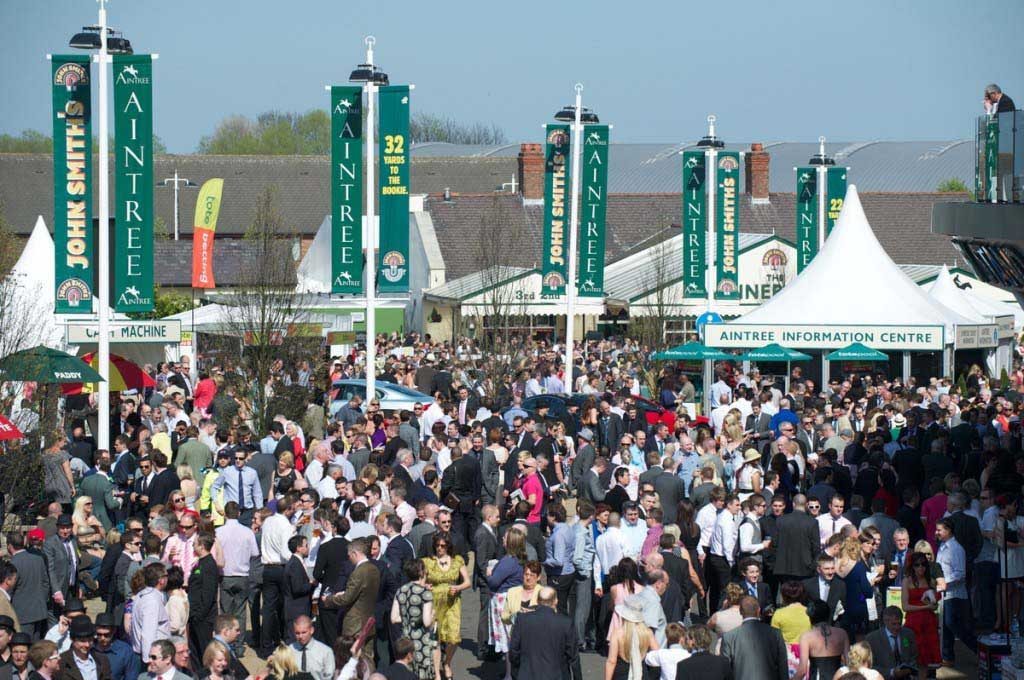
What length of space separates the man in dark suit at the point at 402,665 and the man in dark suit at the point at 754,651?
6.62 ft

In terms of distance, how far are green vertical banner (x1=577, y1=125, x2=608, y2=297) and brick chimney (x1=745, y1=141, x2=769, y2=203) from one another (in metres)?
30.1

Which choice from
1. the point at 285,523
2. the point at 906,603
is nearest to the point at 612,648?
the point at 906,603

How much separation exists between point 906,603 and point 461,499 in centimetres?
545

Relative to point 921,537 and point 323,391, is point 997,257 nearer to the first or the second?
point 921,537

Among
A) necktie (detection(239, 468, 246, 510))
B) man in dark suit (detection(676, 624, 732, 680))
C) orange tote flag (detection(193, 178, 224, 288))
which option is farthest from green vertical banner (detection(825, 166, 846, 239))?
man in dark suit (detection(676, 624, 732, 680))

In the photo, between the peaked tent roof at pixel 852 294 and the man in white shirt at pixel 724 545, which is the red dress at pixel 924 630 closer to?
the man in white shirt at pixel 724 545

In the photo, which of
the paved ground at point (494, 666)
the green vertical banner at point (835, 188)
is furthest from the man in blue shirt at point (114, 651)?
the green vertical banner at point (835, 188)

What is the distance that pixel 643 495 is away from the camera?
13945 millimetres

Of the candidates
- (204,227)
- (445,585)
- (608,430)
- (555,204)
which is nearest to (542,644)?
(445,585)

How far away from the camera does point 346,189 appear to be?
82.7 ft

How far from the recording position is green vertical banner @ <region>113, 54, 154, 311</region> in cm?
2172

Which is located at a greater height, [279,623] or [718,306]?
[718,306]

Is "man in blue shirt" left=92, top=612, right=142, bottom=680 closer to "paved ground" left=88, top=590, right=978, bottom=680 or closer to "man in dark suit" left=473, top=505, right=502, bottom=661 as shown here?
"paved ground" left=88, top=590, right=978, bottom=680

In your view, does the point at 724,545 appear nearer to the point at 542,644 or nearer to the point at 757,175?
the point at 542,644
